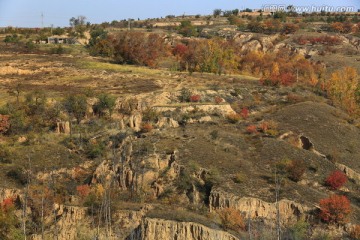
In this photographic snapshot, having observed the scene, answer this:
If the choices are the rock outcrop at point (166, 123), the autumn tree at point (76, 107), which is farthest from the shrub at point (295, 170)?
the autumn tree at point (76, 107)

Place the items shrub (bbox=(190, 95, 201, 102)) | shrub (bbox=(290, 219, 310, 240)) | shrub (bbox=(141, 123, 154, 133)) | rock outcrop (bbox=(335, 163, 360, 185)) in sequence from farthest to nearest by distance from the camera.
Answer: shrub (bbox=(190, 95, 201, 102)) < shrub (bbox=(141, 123, 154, 133)) < rock outcrop (bbox=(335, 163, 360, 185)) < shrub (bbox=(290, 219, 310, 240))

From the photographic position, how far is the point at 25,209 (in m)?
31.7

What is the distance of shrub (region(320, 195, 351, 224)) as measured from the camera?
3238cm

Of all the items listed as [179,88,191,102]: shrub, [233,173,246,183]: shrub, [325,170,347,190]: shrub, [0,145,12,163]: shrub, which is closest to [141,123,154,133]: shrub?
[179,88,191,102]: shrub

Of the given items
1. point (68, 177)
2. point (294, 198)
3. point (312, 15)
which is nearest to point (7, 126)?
point (68, 177)

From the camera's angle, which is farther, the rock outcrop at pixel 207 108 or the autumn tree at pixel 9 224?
the rock outcrop at pixel 207 108

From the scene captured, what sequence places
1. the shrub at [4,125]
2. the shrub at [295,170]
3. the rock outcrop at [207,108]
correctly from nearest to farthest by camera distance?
the shrub at [295,170]
the shrub at [4,125]
the rock outcrop at [207,108]

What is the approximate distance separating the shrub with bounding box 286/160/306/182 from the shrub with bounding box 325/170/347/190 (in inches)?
71.7

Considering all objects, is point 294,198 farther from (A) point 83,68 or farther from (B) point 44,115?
(A) point 83,68

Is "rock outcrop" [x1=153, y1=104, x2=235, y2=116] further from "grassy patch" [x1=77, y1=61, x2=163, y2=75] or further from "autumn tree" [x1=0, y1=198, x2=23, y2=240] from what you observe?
"autumn tree" [x1=0, y1=198, x2=23, y2=240]

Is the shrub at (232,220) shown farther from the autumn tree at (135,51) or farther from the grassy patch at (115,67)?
the autumn tree at (135,51)

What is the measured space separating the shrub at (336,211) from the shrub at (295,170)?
519 centimetres

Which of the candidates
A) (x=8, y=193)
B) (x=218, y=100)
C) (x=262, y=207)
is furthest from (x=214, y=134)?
(x=8, y=193)

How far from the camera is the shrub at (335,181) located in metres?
37.8
